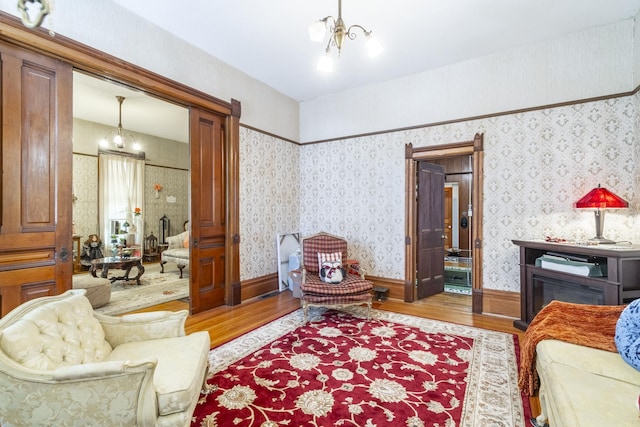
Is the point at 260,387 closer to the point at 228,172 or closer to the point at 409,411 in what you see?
the point at 409,411

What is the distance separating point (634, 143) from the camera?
327cm

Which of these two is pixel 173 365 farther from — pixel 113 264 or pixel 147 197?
pixel 147 197

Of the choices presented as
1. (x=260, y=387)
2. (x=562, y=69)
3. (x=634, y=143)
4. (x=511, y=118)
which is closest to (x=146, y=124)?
(x=260, y=387)

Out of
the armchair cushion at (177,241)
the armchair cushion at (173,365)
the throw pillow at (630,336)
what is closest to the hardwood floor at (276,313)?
the armchair cushion at (173,365)

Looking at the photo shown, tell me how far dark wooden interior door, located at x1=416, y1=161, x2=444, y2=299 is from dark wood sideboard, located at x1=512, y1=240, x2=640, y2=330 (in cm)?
145

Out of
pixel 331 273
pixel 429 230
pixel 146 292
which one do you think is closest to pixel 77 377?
pixel 331 273

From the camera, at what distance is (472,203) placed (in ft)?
14.3

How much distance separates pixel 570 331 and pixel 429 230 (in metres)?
3.04

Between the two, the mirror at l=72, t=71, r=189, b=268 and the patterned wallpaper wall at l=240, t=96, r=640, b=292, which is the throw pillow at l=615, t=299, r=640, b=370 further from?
the mirror at l=72, t=71, r=189, b=268

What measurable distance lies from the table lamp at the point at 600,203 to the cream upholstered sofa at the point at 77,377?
153 inches

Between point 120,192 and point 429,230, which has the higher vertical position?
point 120,192

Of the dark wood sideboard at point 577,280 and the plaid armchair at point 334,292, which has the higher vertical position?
the dark wood sideboard at point 577,280

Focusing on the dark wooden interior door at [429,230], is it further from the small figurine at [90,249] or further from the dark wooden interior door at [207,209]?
the small figurine at [90,249]

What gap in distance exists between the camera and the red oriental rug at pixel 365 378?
1.97 metres
